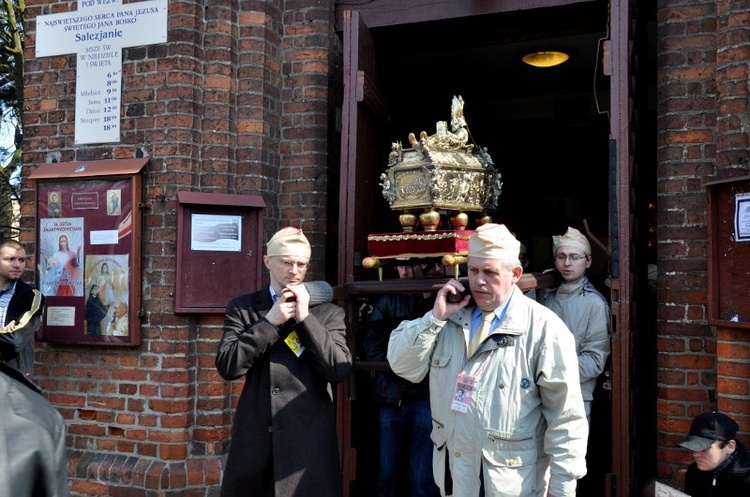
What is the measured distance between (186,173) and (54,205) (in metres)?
0.98

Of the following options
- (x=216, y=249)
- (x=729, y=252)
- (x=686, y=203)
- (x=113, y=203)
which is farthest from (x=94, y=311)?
(x=729, y=252)

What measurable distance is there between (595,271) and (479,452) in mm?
5753

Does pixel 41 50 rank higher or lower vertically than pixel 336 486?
higher

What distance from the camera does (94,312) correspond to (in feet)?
16.6

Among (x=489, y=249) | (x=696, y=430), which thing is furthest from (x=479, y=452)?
(x=696, y=430)

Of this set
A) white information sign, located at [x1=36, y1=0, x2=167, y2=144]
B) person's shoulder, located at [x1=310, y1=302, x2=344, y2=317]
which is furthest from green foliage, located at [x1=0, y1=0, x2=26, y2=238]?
Answer: person's shoulder, located at [x1=310, y1=302, x2=344, y2=317]

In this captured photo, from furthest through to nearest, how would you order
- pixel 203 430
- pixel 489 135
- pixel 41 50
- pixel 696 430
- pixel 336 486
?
pixel 489 135
pixel 41 50
pixel 203 430
pixel 696 430
pixel 336 486

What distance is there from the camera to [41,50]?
5402 millimetres

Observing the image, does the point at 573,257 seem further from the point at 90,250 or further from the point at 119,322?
the point at 90,250

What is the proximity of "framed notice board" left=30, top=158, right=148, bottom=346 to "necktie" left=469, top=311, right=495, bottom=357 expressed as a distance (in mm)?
2662

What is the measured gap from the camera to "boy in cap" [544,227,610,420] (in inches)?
165

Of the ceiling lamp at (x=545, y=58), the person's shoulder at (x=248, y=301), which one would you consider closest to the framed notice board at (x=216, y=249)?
the person's shoulder at (x=248, y=301)

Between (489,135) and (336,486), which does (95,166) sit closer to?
(336,486)

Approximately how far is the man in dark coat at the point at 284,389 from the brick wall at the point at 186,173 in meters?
1.57
